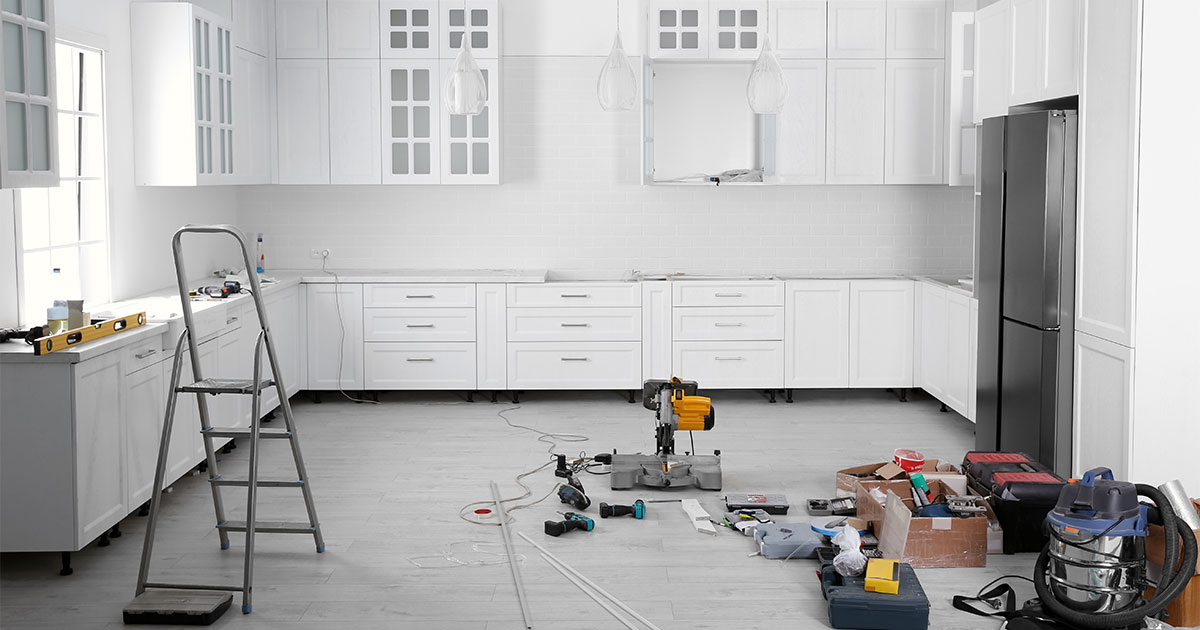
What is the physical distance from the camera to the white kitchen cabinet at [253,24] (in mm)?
6852

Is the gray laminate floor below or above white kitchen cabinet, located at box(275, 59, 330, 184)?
below

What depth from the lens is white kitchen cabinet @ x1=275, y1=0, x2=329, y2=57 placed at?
7.41 m

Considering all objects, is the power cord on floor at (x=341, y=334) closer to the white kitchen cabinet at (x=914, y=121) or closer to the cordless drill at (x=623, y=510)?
the cordless drill at (x=623, y=510)

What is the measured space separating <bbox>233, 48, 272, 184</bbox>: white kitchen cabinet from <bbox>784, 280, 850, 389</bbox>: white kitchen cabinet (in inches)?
142

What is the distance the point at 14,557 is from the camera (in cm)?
436

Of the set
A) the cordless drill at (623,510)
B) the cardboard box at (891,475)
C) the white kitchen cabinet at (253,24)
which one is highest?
the white kitchen cabinet at (253,24)

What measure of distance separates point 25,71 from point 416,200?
13.3ft

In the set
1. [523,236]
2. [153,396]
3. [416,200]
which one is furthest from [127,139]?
[523,236]

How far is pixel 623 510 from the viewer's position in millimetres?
4914

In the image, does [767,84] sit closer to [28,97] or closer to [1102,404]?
[1102,404]

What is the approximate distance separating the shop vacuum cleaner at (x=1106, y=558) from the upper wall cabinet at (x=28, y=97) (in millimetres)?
3703

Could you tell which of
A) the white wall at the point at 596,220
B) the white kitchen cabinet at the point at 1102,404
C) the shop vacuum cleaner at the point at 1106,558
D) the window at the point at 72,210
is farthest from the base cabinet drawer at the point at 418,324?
the shop vacuum cleaner at the point at 1106,558

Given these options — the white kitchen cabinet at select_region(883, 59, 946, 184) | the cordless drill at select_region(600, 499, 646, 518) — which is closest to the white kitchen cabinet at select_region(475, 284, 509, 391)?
the cordless drill at select_region(600, 499, 646, 518)

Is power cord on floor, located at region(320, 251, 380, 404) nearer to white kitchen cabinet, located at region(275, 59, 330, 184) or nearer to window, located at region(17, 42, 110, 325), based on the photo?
white kitchen cabinet, located at region(275, 59, 330, 184)
